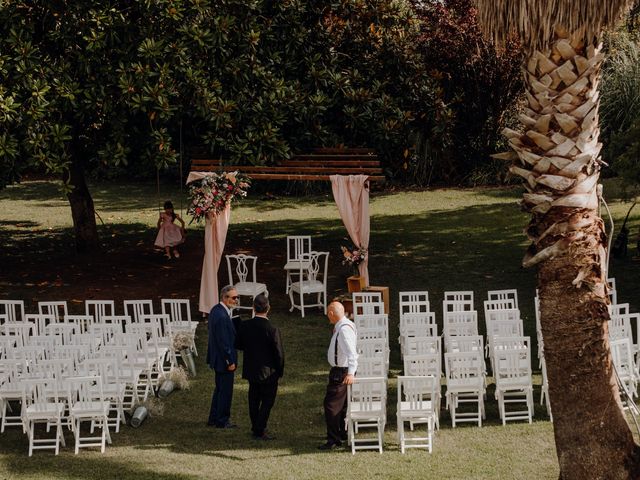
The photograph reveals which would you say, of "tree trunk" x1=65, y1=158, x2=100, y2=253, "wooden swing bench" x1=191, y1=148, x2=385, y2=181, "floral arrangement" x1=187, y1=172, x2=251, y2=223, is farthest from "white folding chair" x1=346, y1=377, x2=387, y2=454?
"tree trunk" x1=65, y1=158, x2=100, y2=253

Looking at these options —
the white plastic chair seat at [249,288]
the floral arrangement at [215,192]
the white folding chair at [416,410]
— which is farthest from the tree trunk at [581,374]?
the floral arrangement at [215,192]

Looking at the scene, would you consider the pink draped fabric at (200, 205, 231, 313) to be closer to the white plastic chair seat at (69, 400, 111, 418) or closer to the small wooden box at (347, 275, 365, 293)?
the small wooden box at (347, 275, 365, 293)

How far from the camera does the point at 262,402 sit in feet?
37.9

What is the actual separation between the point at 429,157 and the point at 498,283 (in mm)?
12555

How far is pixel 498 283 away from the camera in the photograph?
63.7 ft

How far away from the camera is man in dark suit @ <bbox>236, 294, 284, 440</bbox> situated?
11484 mm

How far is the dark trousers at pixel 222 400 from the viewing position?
12.0 metres

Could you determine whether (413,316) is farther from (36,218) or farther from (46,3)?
(36,218)

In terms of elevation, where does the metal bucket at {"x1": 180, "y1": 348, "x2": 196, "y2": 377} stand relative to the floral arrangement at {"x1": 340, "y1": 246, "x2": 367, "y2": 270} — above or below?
below

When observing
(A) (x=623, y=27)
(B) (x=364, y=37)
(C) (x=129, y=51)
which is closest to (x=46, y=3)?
(C) (x=129, y=51)

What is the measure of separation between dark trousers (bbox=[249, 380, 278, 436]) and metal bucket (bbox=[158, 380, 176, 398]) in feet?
6.52

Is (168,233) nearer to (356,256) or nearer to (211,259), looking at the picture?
(211,259)

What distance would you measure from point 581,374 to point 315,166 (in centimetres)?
1105

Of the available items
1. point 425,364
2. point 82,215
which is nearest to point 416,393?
point 425,364
